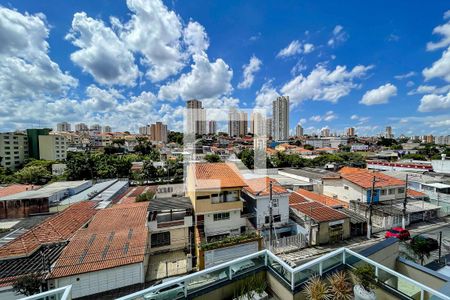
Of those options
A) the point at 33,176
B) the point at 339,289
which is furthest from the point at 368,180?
the point at 33,176

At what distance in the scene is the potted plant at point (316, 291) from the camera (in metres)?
3.69

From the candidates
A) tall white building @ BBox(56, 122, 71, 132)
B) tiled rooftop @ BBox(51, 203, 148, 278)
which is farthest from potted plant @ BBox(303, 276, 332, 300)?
tall white building @ BBox(56, 122, 71, 132)

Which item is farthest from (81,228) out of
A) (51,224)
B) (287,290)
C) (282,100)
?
(282,100)

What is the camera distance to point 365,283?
4.04 meters

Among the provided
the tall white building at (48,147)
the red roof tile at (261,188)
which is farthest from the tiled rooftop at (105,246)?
the tall white building at (48,147)

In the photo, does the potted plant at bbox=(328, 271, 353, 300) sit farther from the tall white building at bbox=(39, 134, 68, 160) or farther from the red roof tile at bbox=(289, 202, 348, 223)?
the tall white building at bbox=(39, 134, 68, 160)

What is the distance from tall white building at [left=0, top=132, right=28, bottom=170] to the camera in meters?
43.8

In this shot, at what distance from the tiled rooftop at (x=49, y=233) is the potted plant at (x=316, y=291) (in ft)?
42.3

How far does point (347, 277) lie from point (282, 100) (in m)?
68.0

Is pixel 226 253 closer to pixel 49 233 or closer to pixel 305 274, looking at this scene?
pixel 305 274

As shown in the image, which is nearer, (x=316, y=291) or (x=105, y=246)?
(x=316, y=291)

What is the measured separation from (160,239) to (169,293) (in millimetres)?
10067

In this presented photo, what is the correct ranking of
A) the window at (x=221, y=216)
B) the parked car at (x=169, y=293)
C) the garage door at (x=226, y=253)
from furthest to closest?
1. the window at (x=221, y=216)
2. the garage door at (x=226, y=253)
3. the parked car at (x=169, y=293)

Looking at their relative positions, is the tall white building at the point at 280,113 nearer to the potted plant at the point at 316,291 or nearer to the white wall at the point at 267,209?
the white wall at the point at 267,209
